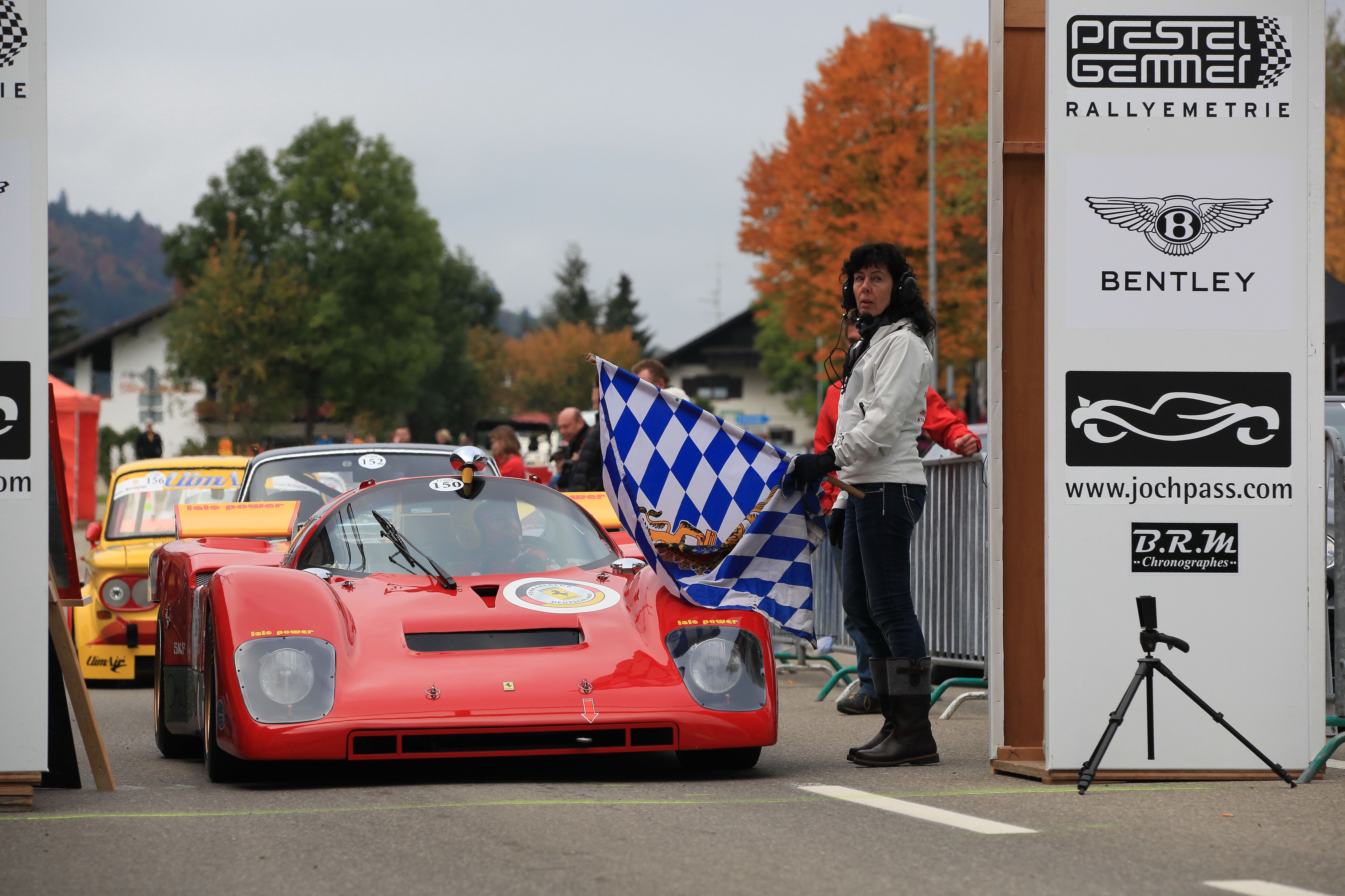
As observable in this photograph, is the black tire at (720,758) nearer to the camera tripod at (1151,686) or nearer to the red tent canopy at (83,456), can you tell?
the camera tripod at (1151,686)

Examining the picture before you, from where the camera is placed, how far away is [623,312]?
140m

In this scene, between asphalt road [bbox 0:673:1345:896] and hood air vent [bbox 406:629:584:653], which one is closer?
asphalt road [bbox 0:673:1345:896]

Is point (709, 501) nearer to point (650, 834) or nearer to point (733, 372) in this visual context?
point (650, 834)

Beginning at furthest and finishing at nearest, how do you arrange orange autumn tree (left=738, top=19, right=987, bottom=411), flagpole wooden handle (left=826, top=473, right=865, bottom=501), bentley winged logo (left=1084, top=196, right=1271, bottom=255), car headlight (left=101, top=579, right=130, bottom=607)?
orange autumn tree (left=738, top=19, right=987, bottom=411) → car headlight (left=101, top=579, right=130, bottom=607) → flagpole wooden handle (left=826, top=473, right=865, bottom=501) → bentley winged logo (left=1084, top=196, right=1271, bottom=255)

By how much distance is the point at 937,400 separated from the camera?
8211mm

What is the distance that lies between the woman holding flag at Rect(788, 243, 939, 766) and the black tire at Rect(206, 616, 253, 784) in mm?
2182

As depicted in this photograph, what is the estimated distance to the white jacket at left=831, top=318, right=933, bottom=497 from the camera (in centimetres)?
627

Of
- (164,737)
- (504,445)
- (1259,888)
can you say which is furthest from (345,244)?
(1259,888)

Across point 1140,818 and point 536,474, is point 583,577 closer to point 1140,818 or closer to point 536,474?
point 1140,818

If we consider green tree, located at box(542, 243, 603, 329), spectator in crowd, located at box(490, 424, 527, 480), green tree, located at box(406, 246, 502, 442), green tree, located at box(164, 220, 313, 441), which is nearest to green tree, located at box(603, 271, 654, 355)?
green tree, located at box(542, 243, 603, 329)

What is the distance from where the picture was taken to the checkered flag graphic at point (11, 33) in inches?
217

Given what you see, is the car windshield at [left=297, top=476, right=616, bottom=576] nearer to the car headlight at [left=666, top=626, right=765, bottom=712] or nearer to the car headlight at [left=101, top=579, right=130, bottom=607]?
the car headlight at [left=666, top=626, right=765, bottom=712]

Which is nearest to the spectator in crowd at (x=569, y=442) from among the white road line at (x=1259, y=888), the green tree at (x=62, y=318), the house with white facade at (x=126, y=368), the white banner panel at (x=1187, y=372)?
the white banner panel at (x=1187, y=372)

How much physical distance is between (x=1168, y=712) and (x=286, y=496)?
238 inches
